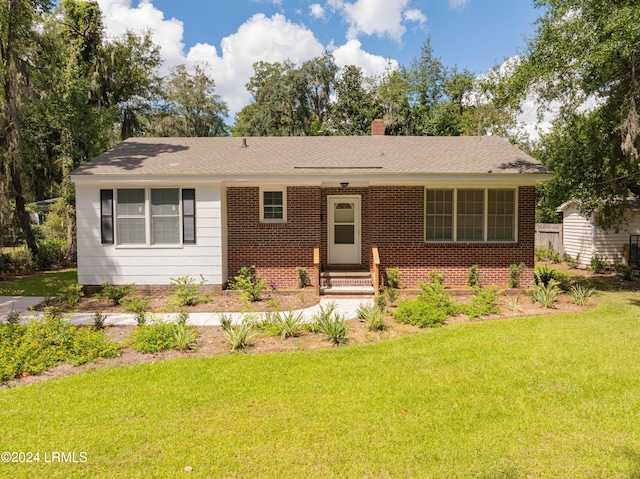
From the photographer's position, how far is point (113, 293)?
9617 millimetres

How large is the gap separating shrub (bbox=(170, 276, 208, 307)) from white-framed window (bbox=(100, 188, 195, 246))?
3.40 feet

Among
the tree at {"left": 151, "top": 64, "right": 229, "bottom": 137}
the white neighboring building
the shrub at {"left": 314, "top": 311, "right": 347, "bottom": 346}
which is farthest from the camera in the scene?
the tree at {"left": 151, "top": 64, "right": 229, "bottom": 137}

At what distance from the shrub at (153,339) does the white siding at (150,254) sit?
3.87 metres

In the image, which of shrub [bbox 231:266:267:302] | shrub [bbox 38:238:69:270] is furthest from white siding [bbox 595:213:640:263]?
shrub [bbox 38:238:69:270]

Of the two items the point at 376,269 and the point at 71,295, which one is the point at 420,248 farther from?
the point at 71,295

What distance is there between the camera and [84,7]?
2019 centimetres

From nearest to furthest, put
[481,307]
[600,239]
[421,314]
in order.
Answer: [421,314]
[481,307]
[600,239]

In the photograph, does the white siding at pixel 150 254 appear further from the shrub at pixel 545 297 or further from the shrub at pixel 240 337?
the shrub at pixel 545 297

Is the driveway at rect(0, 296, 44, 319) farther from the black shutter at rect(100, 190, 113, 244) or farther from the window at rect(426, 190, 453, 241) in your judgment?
the window at rect(426, 190, 453, 241)

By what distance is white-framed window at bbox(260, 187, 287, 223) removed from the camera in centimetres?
1118

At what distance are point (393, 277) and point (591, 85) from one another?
25.3ft

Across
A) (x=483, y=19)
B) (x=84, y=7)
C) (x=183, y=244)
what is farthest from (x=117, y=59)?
(x=483, y=19)

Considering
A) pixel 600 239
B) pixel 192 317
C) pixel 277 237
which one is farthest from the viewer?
pixel 600 239

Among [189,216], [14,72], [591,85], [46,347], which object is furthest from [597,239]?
[14,72]
